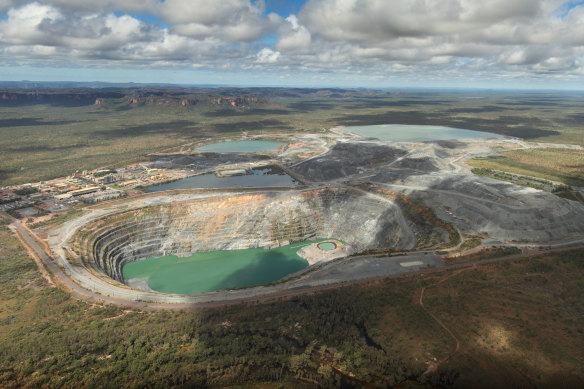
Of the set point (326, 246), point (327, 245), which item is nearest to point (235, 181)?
point (327, 245)

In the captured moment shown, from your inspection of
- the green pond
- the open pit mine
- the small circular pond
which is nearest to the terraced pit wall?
the open pit mine

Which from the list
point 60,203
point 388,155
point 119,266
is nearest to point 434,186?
point 388,155

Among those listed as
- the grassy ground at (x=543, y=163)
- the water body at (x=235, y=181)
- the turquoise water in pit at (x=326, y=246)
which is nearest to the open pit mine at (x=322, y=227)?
the turquoise water in pit at (x=326, y=246)

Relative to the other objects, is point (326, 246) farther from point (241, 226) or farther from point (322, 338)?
point (322, 338)

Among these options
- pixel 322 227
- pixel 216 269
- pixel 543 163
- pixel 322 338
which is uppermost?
pixel 543 163

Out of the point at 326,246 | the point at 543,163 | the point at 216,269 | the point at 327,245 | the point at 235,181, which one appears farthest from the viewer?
the point at 543,163

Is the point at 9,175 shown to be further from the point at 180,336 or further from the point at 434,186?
the point at 434,186

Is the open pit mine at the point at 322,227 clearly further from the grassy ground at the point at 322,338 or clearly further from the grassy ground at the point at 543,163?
the grassy ground at the point at 543,163
